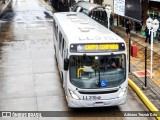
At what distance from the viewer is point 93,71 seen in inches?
542

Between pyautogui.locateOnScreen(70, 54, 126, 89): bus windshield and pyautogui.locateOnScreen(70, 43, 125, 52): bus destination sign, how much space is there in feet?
0.84

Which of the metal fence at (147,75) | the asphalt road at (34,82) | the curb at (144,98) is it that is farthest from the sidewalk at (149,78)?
the asphalt road at (34,82)

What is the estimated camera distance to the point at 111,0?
4147cm

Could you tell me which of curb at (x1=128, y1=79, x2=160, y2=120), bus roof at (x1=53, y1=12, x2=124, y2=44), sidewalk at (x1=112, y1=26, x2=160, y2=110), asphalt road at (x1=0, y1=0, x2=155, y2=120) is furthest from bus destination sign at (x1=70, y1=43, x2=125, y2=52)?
sidewalk at (x1=112, y1=26, x2=160, y2=110)

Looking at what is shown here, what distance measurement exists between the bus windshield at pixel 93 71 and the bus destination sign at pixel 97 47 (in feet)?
0.84

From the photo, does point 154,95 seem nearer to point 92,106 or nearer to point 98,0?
point 92,106

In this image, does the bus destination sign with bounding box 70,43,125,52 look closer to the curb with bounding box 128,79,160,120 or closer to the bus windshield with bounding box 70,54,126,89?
the bus windshield with bounding box 70,54,126,89

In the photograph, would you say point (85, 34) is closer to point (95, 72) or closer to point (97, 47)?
point (97, 47)

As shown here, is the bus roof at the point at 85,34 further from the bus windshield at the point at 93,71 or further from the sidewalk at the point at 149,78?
the sidewalk at the point at 149,78

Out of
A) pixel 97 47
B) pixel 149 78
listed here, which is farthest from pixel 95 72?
pixel 149 78

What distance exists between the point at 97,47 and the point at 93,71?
91 cm

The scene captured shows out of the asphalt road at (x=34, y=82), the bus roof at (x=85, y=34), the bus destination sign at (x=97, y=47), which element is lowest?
the asphalt road at (x=34, y=82)

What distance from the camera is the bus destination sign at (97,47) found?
1373 cm

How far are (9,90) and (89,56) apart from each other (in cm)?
566
